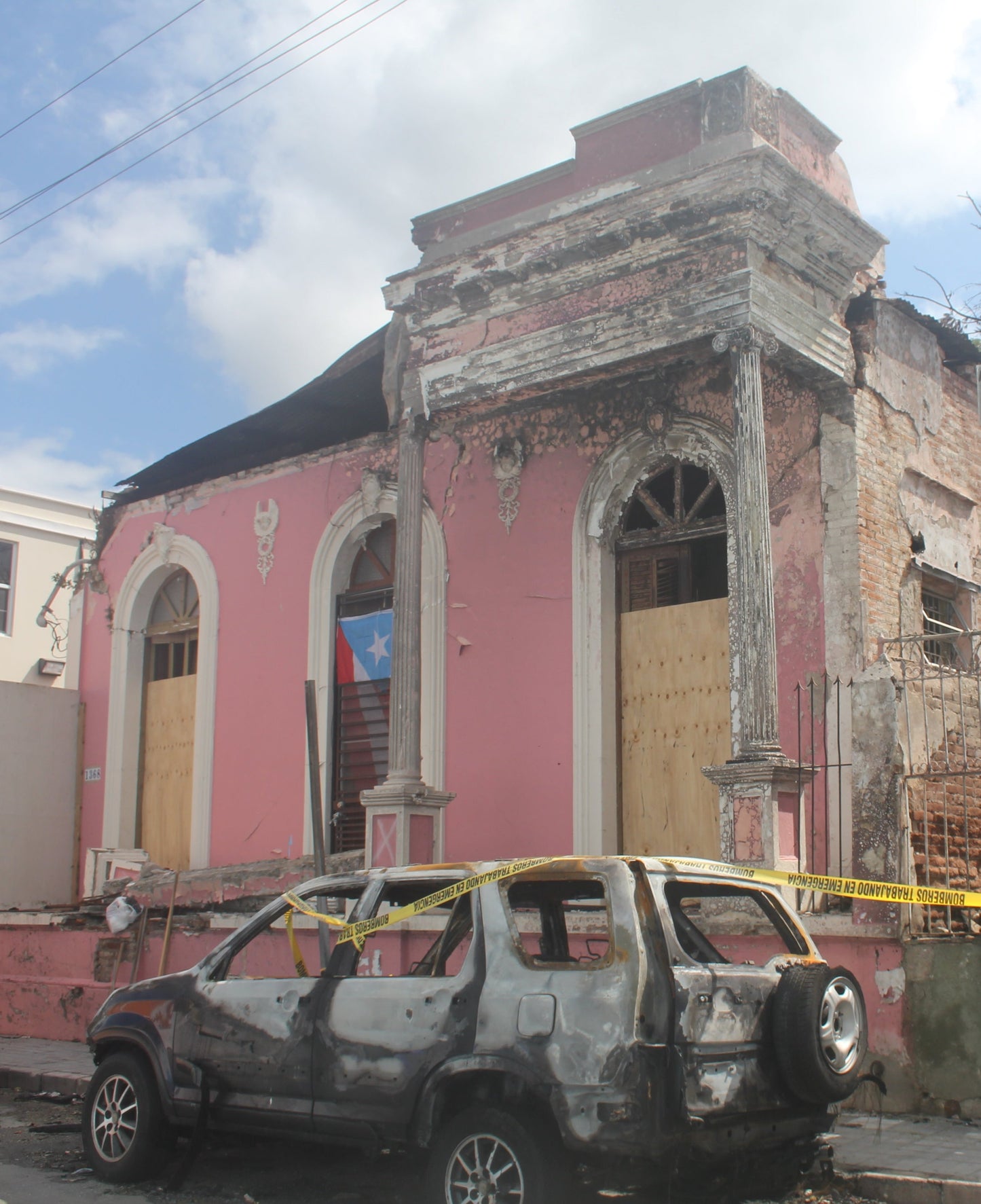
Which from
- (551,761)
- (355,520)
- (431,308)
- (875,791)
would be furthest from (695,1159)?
(355,520)

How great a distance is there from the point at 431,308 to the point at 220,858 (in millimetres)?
6188

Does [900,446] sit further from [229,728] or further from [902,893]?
[229,728]

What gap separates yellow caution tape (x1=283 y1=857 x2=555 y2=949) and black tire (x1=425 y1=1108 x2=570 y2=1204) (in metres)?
0.86

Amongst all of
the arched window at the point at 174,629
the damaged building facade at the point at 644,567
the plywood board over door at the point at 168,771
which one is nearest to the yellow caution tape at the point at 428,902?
the damaged building facade at the point at 644,567

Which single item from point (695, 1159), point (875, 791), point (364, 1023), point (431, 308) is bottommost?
point (695, 1159)

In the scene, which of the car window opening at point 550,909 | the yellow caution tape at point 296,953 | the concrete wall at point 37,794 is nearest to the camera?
the car window opening at point 550,909

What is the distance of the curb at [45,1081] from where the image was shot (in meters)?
8.62

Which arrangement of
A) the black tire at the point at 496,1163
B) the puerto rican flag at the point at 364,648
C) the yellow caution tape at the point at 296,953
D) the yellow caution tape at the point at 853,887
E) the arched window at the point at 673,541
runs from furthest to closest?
1. the puerto rican flag at the point at 364,648
2. the arched window at the point at 673,541
3. the yellow caution tape at the point at 296,953
4. the yellow caution tape at the point at 853,887
5. the black tire at the point at 496,1163

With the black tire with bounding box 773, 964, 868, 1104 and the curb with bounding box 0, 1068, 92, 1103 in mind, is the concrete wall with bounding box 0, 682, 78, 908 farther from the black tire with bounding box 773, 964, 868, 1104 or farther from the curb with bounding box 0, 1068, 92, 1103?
the black tire with bounding box 773, 964, 868, 1104

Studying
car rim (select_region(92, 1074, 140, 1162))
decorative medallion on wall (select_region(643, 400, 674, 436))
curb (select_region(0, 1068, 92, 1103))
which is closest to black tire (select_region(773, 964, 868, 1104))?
car rim (select_region(92, 1074, 140, 1162))

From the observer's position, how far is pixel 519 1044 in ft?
15.7

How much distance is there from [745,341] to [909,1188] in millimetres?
5690

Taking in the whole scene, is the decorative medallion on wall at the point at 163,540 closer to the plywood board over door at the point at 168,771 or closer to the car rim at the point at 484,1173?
the plywood board over door at the point at 168,771

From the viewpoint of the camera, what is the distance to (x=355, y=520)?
13.1 metres
